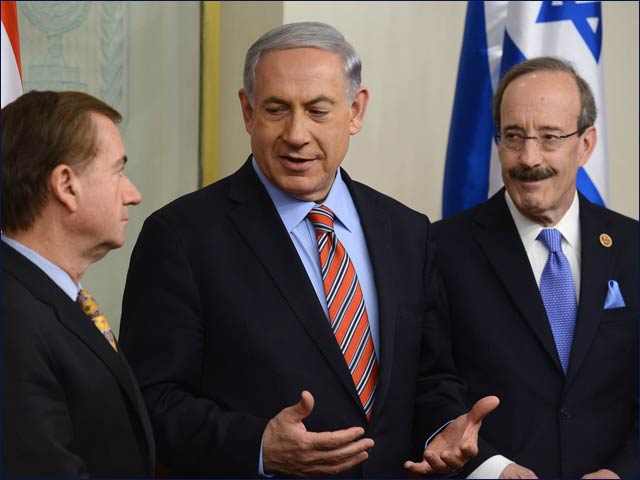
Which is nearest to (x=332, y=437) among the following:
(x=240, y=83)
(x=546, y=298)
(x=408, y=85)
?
(x=546, y=298)

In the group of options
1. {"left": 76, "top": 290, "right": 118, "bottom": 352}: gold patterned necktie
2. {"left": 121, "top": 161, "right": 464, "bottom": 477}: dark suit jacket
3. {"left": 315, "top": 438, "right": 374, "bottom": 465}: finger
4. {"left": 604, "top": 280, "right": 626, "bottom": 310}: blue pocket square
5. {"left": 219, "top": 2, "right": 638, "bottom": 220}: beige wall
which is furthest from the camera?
{"left": 219, "top": 2, "right": 638, "bottom": 220}: beige wall

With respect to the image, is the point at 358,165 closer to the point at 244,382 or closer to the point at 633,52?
the point at 633,52

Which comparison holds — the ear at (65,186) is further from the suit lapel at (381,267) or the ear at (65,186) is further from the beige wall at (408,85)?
the beige wall at (408,85)

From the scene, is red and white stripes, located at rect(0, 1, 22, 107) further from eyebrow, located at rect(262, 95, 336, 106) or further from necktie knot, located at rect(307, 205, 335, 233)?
necktie knot, located at rect(307, 205, 335, 233)

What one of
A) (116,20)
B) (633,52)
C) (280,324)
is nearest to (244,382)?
(280,324)

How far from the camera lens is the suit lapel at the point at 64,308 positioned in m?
1.78

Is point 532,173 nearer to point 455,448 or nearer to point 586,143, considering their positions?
point 586,143

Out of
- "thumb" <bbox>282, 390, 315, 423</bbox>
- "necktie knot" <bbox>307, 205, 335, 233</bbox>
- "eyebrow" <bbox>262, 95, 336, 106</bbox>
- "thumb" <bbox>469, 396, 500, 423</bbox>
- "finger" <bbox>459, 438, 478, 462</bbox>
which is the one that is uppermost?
"eyebrow" <bbox>262, 95, 336, 106</bbox>

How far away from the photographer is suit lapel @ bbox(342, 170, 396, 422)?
2344mm

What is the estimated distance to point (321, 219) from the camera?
7.98 feet

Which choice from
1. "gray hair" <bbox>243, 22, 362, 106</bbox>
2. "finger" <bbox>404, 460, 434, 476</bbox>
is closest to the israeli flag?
"gray hair" <bbox>243, 22, 362, 106</bbox>

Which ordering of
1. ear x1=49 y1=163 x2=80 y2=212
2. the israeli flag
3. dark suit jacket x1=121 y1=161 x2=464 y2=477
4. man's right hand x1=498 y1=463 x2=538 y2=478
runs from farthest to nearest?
1. the israeli flag
2. man's right hand x1=498 y1=463 x2=538 y2=478
3. dark suit jacket x1=121 y1=161 x2=464 y2=477
4. ear x1=49 y1=163 x2=80 y2=212

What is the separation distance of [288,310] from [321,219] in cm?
25

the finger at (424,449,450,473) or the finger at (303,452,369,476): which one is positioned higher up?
the finger at (303,452,369,476)
